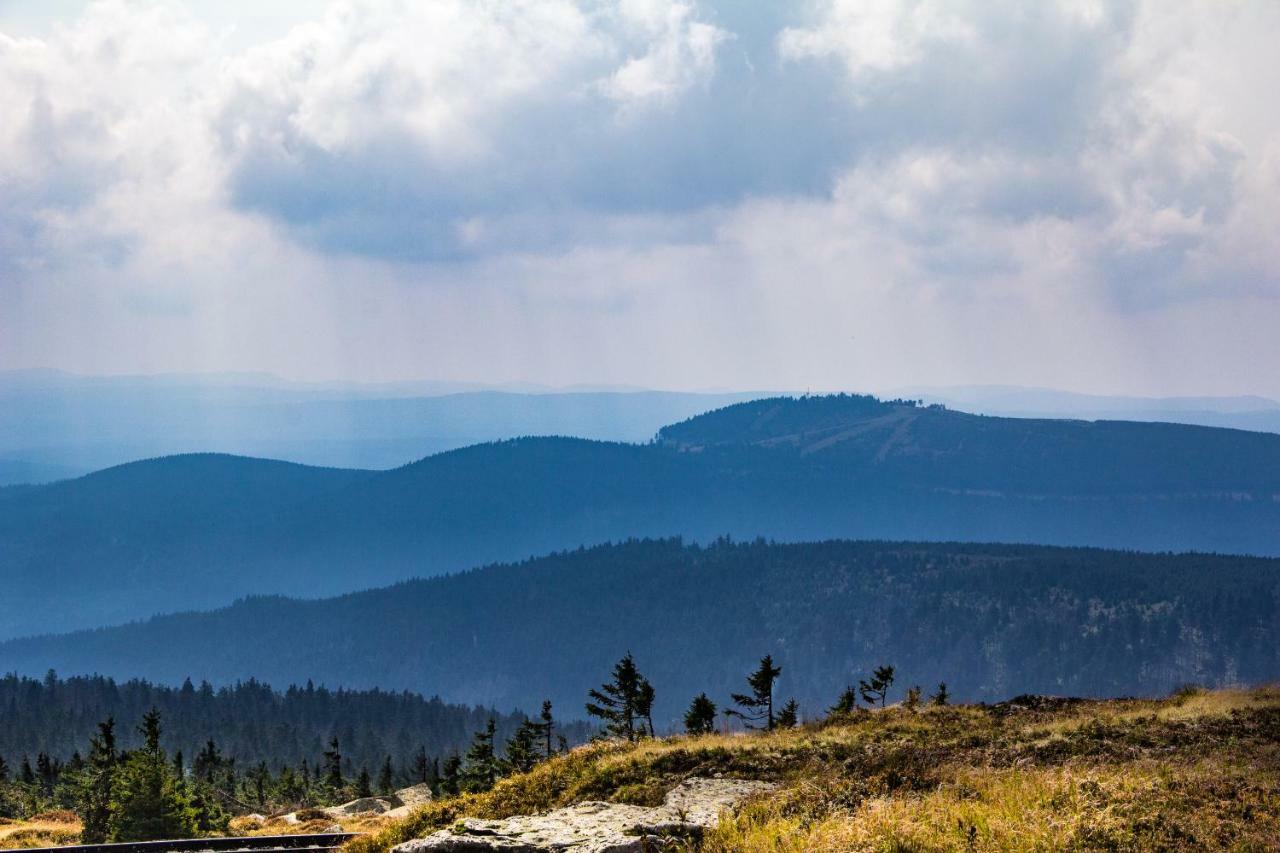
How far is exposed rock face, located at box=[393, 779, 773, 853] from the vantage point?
61.6 ft

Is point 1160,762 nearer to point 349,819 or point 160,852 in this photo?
point 160,852

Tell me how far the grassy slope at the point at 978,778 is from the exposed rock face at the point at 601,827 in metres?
0.76

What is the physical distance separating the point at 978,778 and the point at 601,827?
7269mm

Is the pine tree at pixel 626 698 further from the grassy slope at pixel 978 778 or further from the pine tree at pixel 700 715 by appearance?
the grassy slope at pixel 978 778

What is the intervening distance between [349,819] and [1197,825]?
3320 centimetres

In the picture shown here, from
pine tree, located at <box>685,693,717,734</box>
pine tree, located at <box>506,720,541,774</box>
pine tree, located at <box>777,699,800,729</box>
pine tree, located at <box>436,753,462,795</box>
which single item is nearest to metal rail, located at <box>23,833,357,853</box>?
pine tree, located at <box>777,699,800,729</box>

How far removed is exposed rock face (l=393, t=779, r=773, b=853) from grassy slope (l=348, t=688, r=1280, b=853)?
761mm

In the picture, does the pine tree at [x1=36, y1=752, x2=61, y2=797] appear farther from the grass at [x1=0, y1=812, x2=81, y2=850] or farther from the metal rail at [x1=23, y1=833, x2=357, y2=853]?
the metal rail at [x1=23, y1=833, x2=357, y2=853]

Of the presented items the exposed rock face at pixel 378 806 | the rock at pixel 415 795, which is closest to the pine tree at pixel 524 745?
the exposed rock face at pixel 378 806

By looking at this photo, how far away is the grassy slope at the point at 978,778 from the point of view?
16.6m

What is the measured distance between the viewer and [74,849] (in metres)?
28.9

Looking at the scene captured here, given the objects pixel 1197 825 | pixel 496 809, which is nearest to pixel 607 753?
pixel 496 809

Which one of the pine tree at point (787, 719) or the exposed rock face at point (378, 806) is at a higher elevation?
the pine tree at point (787, 719)

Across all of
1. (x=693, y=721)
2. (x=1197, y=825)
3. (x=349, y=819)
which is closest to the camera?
(x=1197, y=825)
